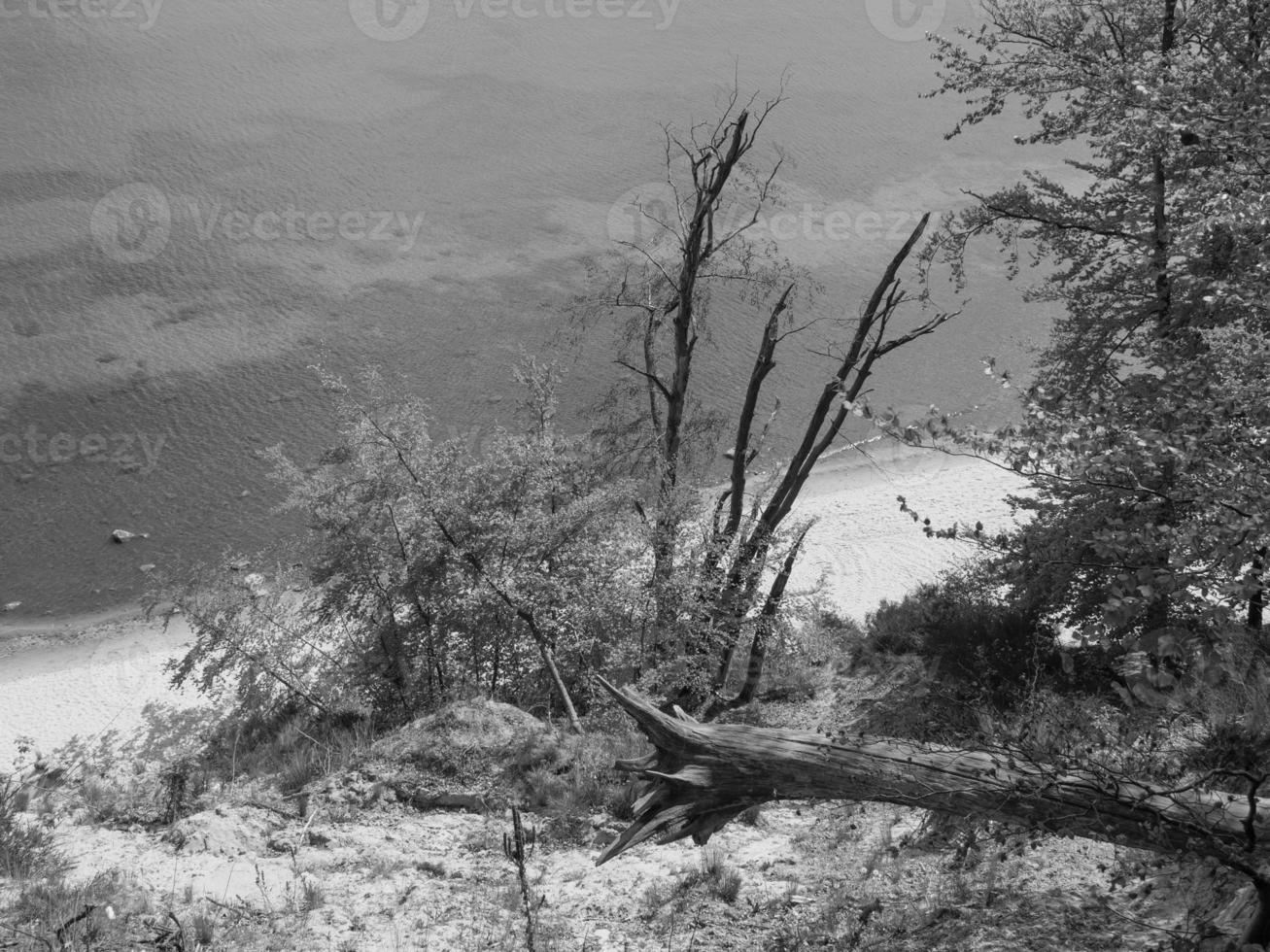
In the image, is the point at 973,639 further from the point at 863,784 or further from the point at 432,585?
the point at 863,784

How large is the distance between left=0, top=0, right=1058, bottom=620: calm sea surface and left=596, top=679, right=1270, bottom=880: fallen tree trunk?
521 inches

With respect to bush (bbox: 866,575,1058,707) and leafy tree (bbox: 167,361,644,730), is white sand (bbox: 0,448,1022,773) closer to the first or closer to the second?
bush (bbox: 866,575,1058,707)

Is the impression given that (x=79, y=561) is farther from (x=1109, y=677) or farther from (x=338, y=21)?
(x=338, y=21)

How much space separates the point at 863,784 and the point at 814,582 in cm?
1173

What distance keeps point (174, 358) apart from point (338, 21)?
21.7 metres

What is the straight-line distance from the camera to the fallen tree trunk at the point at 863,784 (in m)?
5.27

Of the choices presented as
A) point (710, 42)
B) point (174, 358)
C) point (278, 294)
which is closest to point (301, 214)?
point (278, 294)

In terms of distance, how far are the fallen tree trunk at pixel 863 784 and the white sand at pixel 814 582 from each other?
7.28m

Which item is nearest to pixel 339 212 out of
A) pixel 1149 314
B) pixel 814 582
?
pixel 814 582

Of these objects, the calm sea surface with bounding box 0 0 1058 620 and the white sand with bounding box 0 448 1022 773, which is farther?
the calm sea surface with bounding box 0 0 1058 620

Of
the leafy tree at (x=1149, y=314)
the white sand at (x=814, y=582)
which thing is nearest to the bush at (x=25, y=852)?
the leafy tree at (x=1149, y=314)

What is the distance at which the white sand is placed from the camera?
49.2ft

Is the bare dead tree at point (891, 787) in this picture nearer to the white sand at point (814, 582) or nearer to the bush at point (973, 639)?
the bush at point (973, 639)

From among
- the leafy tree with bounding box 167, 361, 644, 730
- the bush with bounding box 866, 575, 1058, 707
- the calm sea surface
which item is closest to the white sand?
the calm sea surface
